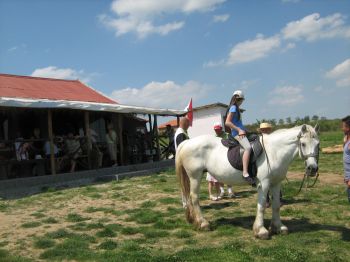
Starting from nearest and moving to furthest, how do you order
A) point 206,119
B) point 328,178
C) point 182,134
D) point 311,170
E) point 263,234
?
point 311,170 < point 263,234 < point 182,134 < point 328,178 < point 206,119

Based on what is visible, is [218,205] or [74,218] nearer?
[74,218]

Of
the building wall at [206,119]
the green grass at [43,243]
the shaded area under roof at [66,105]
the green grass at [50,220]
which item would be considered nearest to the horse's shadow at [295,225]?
the green grass at [43,243]

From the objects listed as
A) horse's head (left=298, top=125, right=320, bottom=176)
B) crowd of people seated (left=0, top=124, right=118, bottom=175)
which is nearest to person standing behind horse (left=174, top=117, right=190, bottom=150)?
horse's head (left=298, top=125, right=320, bottom=176)

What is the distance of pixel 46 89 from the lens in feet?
64.3

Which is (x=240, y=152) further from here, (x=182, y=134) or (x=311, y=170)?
(x=182, y=134)

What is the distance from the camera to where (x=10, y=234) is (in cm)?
664

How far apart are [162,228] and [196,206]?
66 centimetres

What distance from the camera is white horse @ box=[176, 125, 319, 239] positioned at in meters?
5.66

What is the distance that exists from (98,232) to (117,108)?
913 cm

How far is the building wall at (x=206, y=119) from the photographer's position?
102ft

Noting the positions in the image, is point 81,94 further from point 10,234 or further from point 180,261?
point 180,261

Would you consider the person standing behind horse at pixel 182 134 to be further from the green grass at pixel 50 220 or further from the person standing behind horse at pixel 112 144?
the person standing behind horse at pixel 112 144

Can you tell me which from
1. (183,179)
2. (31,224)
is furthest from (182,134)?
(31,224)

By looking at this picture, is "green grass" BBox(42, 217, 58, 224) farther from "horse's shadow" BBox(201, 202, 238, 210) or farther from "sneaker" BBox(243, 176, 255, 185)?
"sneaker" BBox(243, 176, 255, 185)
